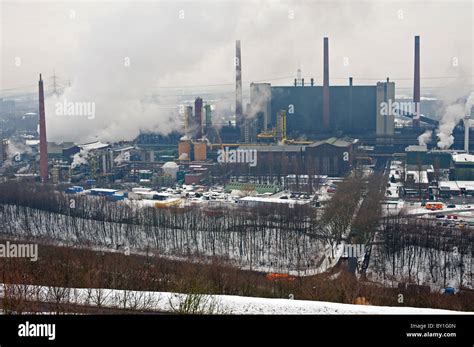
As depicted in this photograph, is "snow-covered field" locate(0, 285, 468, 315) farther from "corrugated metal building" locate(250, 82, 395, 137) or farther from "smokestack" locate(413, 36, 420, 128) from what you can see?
"smokestack" locate(413, 36, 420, 128)

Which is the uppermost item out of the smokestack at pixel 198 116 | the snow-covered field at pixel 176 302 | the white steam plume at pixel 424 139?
the smokestack at pixel 198 116

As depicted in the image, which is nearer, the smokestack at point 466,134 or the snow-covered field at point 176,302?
the snow-covered field at point 176,302

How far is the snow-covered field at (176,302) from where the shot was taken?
21.9 feet

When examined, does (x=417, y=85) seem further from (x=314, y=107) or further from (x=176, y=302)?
(x=176, y=302)

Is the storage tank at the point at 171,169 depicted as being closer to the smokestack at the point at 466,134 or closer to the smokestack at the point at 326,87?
the smokestack at the point at 326,87

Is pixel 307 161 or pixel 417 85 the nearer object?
pixel 307 161

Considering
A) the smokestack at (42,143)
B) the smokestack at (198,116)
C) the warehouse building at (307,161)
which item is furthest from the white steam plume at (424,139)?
the smokestack at (42,143)

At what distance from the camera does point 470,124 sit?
25594 millimetres

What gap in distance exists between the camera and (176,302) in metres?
7.20

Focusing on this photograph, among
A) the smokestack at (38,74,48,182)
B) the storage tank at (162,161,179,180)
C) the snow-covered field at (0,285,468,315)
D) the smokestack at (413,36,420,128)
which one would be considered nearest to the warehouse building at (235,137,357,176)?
the storage tank at (162,161,179,180)

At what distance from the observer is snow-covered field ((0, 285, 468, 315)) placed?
668cm

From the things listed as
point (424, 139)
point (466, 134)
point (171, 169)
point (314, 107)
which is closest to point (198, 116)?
point (171, 169)

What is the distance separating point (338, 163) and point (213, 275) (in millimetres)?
13208
